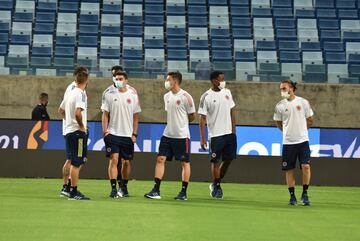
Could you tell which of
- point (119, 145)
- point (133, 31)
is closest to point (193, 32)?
point (133, 31)

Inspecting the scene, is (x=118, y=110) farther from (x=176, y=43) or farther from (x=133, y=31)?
(x=133, y=31)

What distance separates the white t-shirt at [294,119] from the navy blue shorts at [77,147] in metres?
3.20

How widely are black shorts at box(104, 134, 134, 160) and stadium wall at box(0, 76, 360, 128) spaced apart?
10.3 m

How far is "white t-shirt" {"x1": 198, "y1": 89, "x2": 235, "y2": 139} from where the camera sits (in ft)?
50.6

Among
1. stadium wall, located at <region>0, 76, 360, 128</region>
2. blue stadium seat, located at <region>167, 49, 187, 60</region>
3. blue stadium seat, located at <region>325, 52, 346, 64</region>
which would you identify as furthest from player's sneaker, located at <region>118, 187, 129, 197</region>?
blue stadium seat, located at <region>325, 52, 346, 64</region>

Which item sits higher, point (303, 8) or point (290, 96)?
point (303, 8)

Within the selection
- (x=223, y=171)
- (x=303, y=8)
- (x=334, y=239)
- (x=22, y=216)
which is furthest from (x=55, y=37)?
(x=334, y=239)

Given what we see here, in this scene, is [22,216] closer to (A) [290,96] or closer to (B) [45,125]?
(A) [290,96]

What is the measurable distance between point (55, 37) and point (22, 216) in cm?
1891

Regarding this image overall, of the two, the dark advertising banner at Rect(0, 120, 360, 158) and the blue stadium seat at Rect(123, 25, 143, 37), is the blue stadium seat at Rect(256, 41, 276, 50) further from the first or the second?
the dark advertising banner at Rect(0, 120, 360, 158)

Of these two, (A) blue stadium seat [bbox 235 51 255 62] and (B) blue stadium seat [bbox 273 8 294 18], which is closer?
(A) blue stadium seat [bbox 235 51 255 62]

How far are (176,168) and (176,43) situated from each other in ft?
26.6

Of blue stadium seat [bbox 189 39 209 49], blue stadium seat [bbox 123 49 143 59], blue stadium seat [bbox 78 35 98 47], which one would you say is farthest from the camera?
blue stadium seat [bbox 189 39 209 49]

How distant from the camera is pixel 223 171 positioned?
52.0 ft
